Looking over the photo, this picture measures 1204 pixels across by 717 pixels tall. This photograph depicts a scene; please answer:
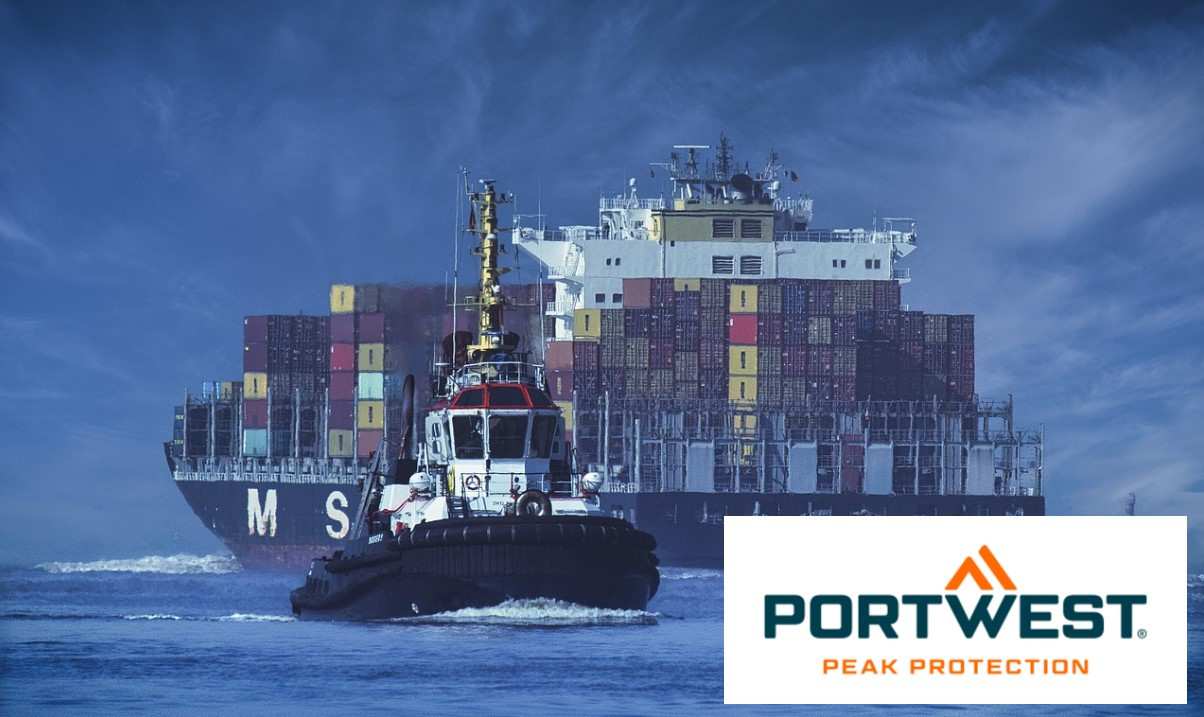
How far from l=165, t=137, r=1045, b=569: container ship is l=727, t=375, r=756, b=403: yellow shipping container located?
0.09 m

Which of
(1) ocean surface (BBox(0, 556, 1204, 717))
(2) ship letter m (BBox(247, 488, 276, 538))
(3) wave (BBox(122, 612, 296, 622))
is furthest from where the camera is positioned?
(2) ship letter m (BBox(247, 488, 276, 538))

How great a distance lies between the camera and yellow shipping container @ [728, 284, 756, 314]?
324ft

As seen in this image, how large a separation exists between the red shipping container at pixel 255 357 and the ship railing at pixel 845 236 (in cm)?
2550

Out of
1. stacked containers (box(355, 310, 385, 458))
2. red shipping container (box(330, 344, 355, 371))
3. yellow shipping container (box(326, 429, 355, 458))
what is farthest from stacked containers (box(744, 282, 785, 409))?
yellow shipping container (box(326, 429, 355, 458))

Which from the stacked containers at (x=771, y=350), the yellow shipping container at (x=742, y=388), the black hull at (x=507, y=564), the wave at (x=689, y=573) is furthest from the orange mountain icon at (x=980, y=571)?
the yellow shipping container at (x=742, y=388)

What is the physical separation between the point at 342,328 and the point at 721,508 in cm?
1914

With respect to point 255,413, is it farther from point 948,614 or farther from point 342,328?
point 948,614

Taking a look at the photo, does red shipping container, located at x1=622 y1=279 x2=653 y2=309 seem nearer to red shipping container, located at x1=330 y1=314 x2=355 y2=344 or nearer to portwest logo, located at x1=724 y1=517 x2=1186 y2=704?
red shipping container, located at x1=330 y1=314 x2=355 y2=344

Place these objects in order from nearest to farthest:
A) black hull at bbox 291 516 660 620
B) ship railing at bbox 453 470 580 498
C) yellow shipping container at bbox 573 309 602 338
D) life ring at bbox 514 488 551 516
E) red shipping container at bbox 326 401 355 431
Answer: black hull at bbox 291 516 660 620
life ring at bbox 514 488 551 516
ship railing at bbox 453 470 580 498
yellow shipping container at bbox 573 309 602 338
red shipping container at bbox 326 401 355 431

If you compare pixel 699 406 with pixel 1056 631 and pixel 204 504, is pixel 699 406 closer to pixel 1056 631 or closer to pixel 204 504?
pixel 204 504

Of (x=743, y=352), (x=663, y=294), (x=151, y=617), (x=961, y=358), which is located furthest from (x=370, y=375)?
(x=151, y=617)

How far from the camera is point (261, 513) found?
106 m

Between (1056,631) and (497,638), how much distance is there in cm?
1409

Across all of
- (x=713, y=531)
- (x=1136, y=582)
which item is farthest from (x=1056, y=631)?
(x=713, y=531)
